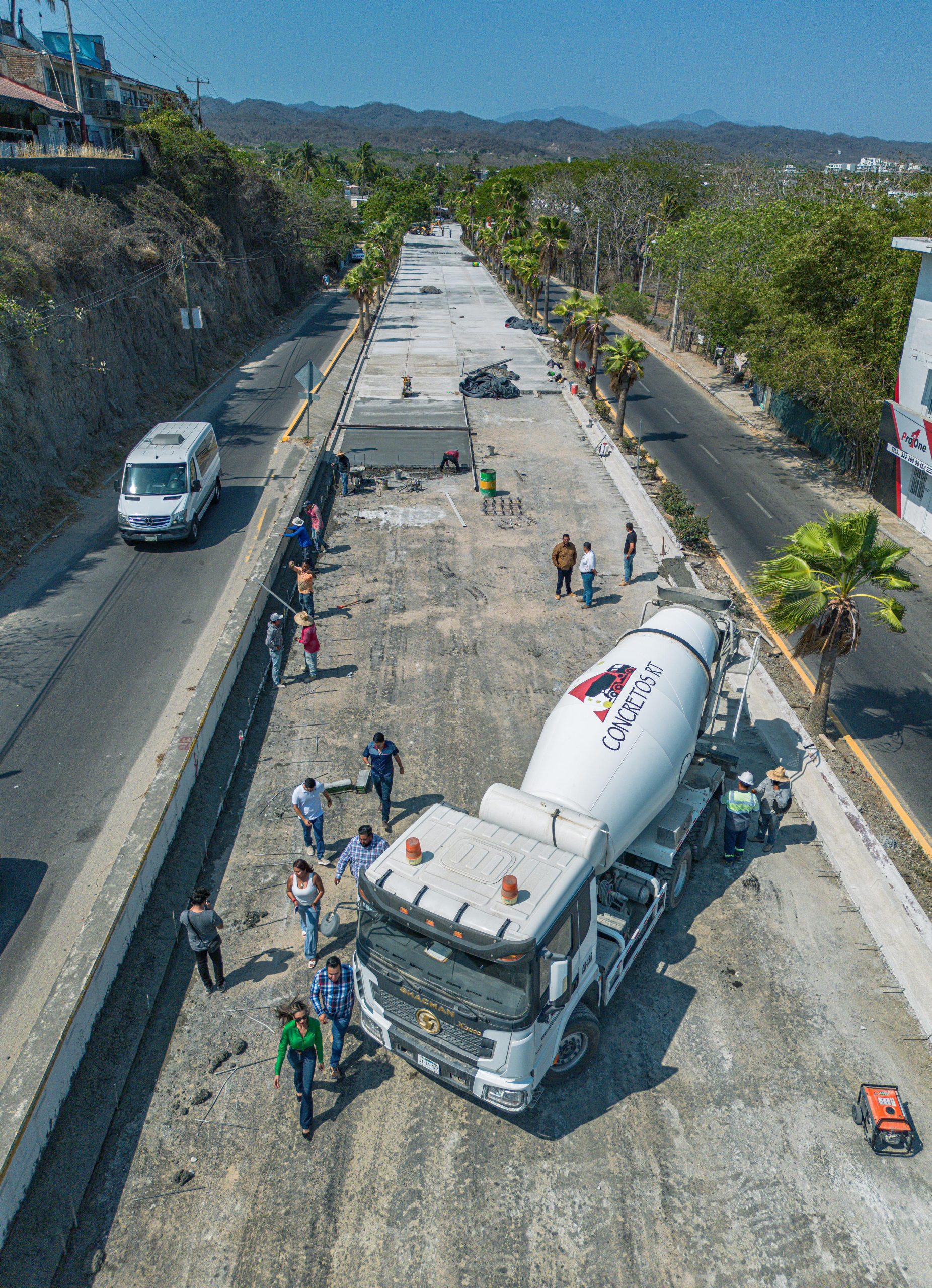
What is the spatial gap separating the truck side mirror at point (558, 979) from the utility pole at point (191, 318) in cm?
4070

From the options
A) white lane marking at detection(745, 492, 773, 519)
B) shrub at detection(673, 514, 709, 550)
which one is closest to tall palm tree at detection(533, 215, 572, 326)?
white lane marking at detection(745, 492, 773, 519)

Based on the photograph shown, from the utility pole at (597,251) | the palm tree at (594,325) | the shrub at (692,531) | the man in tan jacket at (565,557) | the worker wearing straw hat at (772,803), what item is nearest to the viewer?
the worker wearing straw hat at (772,803)

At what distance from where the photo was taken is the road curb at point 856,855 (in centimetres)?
1081

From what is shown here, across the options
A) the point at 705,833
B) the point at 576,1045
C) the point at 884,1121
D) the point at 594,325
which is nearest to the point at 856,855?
the point at 705,833

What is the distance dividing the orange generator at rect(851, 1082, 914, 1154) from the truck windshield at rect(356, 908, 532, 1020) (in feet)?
13.9

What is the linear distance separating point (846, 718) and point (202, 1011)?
576 inches

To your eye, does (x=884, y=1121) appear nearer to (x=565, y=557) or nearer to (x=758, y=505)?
(x=565, y=557)

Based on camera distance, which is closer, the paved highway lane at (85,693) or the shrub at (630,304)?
the paved highway lane at (85,693)

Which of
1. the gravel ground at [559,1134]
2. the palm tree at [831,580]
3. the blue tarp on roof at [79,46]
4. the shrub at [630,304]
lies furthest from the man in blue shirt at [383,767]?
the blue tarp on roof at [79,46]

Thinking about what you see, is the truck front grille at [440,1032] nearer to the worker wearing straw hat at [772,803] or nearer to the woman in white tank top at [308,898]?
the woman in white tank top at [308,898]

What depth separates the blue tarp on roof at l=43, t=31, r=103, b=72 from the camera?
70438 mm

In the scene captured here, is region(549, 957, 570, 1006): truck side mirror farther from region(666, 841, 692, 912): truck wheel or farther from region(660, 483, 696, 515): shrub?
region(660, 483, 696, 515): shrub

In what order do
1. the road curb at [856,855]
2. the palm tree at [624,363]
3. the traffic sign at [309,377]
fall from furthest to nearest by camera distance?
the palm tree at [624,363] → the traffic sign at [309,377] → the road curb at [856,855]

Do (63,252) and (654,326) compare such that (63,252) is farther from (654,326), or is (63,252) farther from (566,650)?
(654,326)
